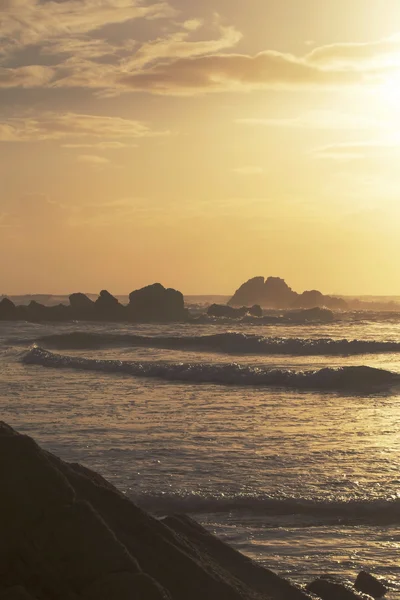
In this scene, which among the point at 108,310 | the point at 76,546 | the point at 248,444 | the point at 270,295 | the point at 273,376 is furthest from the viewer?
the point at 270,295

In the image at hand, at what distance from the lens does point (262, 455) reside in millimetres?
14617

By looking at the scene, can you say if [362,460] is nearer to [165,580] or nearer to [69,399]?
[165,580]

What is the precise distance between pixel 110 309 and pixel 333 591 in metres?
79.3

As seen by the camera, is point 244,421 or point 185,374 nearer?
point 244,421

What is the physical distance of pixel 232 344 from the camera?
170 ft

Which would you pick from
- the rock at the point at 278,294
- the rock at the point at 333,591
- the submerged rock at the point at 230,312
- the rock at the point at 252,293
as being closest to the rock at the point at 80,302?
the submerged rock at the point at 230,312

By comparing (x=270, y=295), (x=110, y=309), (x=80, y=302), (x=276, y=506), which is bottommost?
(x=276, y=506)

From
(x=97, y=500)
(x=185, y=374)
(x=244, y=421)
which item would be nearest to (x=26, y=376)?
(x=185, y=374)

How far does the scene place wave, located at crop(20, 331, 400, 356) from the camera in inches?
1940

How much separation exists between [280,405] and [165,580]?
17.0 metres

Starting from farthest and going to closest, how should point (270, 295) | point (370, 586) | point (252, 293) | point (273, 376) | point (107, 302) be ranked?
1. point (252, 293)
2. point (270, 295)
3. point (107, 302)
4. point (273, 376)
5. point (370, 586)

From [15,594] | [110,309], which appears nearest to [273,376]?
[15,594]

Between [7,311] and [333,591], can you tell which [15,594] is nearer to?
[333,591]

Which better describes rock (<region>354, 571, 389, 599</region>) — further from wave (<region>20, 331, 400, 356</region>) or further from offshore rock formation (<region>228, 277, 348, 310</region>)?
offshore rock formation (<region>228, 277, 348, 310</region>)
